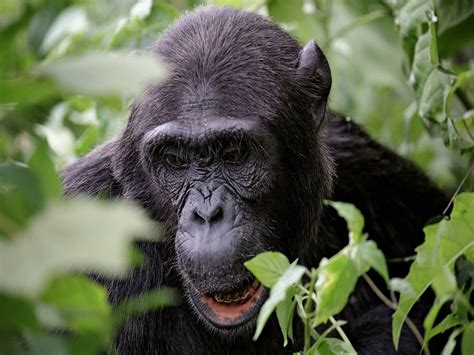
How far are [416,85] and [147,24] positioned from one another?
2.12 m

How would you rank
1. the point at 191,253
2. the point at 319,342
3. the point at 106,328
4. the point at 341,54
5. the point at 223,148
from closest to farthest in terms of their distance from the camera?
1. the point at 106,328
2. the point at 319,342
3. the point at 191,253
4. the point at 223,148
5. the point at 341,54

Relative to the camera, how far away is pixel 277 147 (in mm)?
5188

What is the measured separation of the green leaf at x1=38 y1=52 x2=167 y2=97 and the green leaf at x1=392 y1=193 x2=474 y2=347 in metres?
2.25

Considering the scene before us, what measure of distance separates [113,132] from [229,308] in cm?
246

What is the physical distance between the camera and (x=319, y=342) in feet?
13.3

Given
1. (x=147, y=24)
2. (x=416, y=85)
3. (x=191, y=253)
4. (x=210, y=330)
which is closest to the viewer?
(x=191, y=253)

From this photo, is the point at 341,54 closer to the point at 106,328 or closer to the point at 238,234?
the point at 238,234

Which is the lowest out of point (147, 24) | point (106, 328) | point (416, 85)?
point (147, 24)

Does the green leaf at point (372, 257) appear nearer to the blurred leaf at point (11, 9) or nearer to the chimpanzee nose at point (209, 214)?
the chimpanzee nose at point (209, 214)

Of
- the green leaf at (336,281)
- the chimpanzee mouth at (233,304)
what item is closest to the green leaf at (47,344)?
the green leaf at (336,281)

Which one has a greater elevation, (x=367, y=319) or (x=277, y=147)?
(x=277, y=147)

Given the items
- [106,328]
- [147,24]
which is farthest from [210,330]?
[106,328]

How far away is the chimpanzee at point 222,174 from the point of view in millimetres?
4777

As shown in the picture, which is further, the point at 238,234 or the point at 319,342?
the point at 238,234
